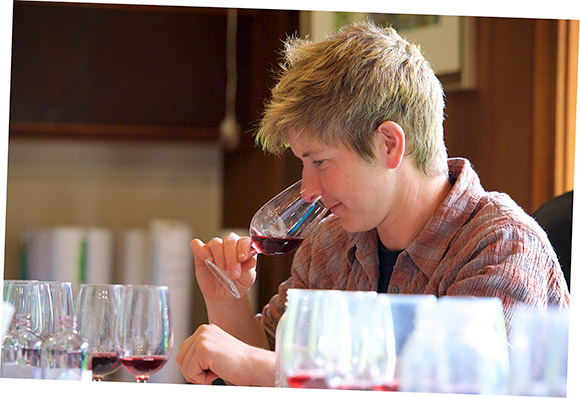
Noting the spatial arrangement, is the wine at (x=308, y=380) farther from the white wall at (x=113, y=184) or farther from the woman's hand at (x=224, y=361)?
the white wall at (x=113, y=184)

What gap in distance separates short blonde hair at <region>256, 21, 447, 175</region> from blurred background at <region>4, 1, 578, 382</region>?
1231 mm

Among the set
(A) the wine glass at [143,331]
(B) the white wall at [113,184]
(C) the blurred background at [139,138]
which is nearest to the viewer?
(A) the wine glass at [143,331]

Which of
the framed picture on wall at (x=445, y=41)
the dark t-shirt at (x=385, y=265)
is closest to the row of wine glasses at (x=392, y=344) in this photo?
the dark t-shirt at (x=385, y=265)

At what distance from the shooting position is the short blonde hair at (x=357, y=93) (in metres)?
1.26

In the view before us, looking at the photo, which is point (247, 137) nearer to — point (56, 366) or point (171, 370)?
point (171, 370)

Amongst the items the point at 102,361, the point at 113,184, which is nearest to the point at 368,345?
the point at 102,361

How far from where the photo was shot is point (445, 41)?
2.18m

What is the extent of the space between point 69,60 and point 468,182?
1904 millimetres

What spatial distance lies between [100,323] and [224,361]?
16 cm

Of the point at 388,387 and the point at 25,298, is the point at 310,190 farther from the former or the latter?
the point at 388,387

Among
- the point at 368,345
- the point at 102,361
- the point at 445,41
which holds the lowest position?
the point at 102,361

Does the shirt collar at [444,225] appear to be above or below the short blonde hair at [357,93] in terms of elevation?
below

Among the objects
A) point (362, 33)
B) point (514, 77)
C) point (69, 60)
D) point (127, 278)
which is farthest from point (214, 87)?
point (362, 33)

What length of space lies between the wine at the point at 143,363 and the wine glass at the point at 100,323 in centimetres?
2
